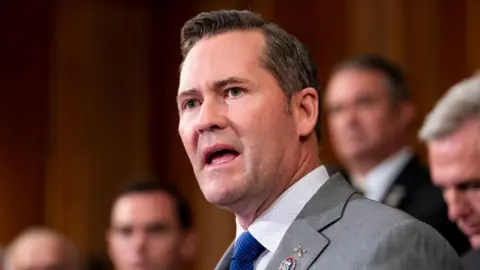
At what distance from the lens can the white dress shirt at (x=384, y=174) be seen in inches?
136

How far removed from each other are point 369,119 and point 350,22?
1.08m

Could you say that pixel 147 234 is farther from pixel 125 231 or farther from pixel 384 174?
pixel 384 174

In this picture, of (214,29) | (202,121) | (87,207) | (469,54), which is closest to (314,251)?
(202,121)

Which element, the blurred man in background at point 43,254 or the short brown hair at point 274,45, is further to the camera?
the blurred man in background at point 43,254

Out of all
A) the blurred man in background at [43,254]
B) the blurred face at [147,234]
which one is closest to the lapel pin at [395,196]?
the blurred face at [147,234]

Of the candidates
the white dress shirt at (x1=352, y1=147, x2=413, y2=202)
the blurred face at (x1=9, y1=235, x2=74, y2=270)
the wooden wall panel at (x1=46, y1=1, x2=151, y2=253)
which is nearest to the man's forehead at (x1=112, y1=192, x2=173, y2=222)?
the blurred face at (x1=9, y1=235, x2=74, y2=270)

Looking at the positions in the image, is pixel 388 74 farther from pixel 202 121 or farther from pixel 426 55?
pixel 202 121

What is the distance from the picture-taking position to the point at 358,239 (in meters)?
1.63

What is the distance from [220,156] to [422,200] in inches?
58.2

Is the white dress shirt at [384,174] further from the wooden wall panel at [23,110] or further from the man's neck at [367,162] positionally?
the wooden wall panel at [23,110]

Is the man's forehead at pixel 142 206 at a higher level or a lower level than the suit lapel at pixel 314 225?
lower

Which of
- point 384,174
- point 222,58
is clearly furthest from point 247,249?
point 384,174

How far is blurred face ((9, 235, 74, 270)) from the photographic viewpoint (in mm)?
3572

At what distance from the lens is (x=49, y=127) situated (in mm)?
5348
